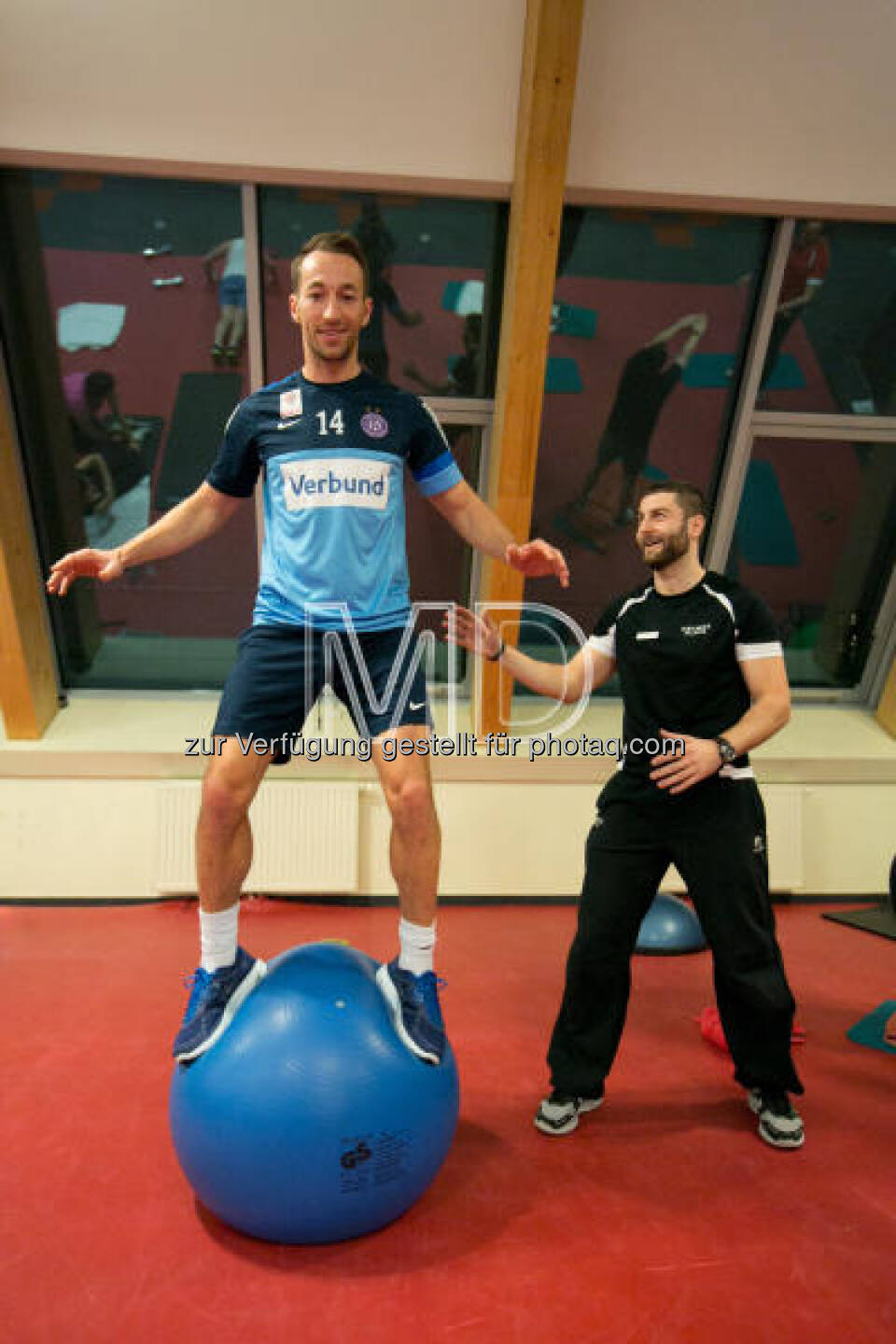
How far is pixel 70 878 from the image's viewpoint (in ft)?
13.0

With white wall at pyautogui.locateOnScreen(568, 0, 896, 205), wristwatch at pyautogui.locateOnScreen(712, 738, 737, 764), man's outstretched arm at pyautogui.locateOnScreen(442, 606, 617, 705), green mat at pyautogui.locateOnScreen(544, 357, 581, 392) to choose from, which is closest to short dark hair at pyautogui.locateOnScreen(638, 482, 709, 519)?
man's outstretched arm at pyautogui.locateOnScreen(442, 606, 617, 705)

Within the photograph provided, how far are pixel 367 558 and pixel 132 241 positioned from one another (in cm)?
256

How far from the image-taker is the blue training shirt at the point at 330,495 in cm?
194

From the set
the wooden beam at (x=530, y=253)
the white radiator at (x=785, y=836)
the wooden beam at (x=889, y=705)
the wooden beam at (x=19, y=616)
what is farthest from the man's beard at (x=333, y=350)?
the wooden beam at (x=889, y=705)

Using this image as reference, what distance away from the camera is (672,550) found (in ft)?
7.28

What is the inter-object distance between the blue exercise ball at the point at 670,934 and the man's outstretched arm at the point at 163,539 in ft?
8.24

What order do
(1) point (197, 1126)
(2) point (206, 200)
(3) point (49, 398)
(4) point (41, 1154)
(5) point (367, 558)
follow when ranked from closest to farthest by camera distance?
(1) point (197, 1126) → (5) point (367, 558) → (4) point (41, 1154) → (2) point (206, 200) → (3) point (49, 398)

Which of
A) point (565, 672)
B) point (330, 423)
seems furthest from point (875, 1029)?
point (330, 423)

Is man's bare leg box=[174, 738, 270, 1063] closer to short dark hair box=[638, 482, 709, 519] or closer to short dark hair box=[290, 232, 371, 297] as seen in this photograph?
short dark hair box=[290, 232, 371, 297]

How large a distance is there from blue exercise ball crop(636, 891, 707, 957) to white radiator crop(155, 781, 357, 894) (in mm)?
1356

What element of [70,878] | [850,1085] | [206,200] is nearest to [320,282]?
[206,200]

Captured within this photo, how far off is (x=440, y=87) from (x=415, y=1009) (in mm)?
3240

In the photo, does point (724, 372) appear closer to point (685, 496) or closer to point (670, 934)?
point (685, 496)

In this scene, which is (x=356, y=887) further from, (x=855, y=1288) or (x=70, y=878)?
(x=855, y=1288)
